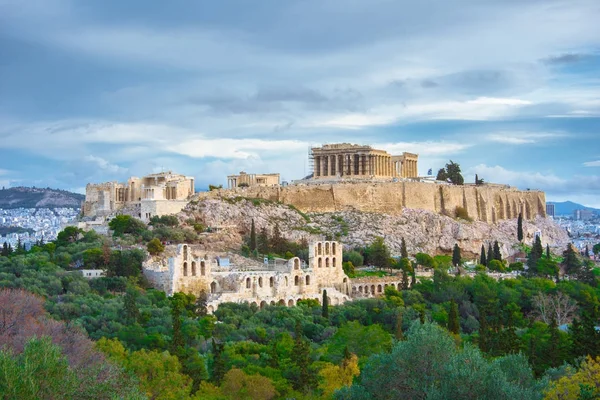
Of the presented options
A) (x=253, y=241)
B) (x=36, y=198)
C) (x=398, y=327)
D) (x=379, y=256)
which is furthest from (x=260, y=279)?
(x=36, y=198)

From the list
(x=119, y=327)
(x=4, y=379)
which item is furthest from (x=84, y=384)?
(x=119, y=327)

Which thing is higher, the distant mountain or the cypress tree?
the distant mountain

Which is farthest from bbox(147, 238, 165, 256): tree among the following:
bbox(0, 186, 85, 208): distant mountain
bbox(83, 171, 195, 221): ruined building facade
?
bbox(0, 186, 85, 208): distant mountain

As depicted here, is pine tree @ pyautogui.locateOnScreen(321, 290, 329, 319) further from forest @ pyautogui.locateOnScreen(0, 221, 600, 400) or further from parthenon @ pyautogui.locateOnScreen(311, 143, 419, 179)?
parthenon @ pyautogui.locateOnScreen(311, 143, 419, 179)

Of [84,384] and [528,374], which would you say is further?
[528,374]

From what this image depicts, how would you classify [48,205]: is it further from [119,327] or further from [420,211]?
[119,327]

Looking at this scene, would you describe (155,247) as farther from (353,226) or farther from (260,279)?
(353,226)
